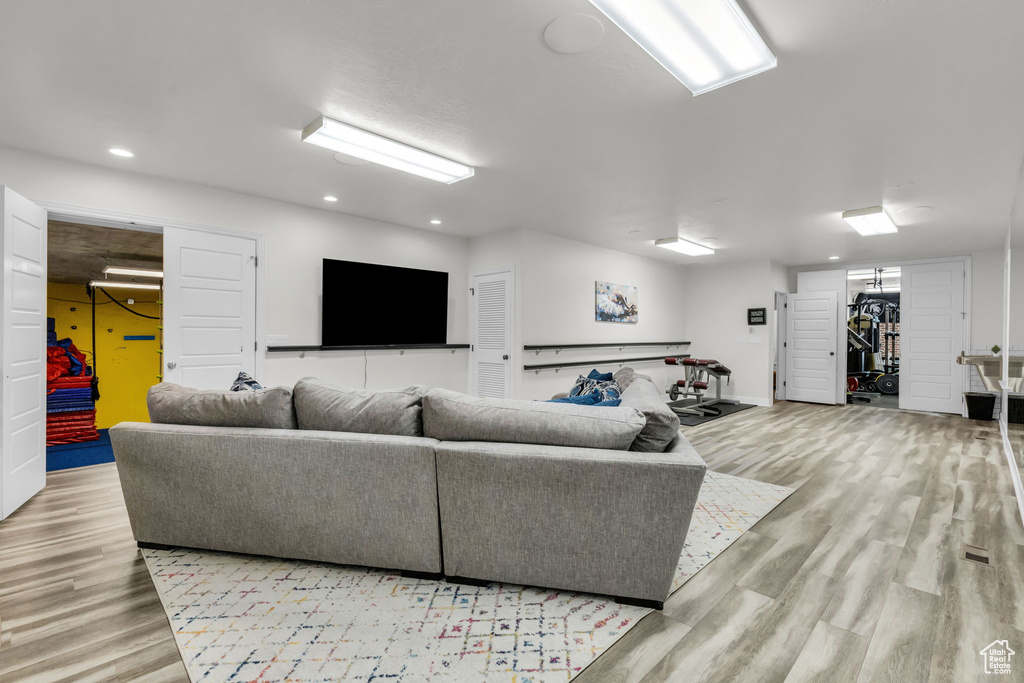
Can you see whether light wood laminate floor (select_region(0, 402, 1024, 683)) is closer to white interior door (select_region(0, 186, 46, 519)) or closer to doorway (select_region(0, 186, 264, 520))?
white interior door (select_region(0, 186, 46, 519))

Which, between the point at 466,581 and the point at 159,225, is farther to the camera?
the point at 159,225

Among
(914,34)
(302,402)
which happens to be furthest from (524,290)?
(914,34)

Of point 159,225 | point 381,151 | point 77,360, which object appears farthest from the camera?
point 77,360

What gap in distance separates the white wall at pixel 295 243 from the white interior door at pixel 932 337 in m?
6.94

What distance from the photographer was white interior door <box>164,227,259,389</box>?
393 centimetres

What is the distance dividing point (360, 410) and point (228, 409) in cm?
69

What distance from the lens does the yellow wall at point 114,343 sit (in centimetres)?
623

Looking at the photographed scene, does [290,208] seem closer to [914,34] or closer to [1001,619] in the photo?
[914,34]

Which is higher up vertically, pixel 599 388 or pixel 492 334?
pixel 492 334

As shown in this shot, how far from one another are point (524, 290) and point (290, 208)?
2714 mm

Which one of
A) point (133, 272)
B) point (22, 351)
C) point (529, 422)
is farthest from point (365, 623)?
point (133, 272)

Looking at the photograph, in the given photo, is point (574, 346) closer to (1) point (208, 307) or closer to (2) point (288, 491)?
(1) point (208, 307)

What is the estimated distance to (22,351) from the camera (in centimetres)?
301

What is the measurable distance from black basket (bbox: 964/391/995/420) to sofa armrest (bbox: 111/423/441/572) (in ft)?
26.2
